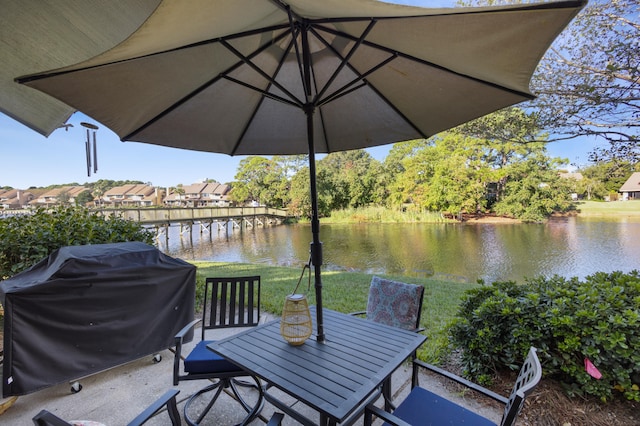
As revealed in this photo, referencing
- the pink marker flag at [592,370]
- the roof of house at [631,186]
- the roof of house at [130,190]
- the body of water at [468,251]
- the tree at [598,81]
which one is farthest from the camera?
the roof of house at [130,190]

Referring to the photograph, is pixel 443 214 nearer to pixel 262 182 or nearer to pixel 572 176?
pixel 572 176

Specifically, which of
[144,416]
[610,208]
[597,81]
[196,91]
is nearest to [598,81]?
[597,81]

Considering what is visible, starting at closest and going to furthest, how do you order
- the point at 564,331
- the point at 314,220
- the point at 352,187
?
the point at 314,220 < the point at 564,331 < the point at 352,187

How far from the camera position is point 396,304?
7.30ft

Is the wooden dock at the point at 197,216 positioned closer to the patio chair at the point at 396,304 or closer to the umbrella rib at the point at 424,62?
the patio chair at the point at 396,304

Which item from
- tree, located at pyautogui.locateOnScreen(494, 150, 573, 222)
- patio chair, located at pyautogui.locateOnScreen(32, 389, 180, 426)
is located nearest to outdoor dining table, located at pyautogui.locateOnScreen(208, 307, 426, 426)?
patio chair, located at pyautogui.locateOnScreen(32, 389, 180, 426)

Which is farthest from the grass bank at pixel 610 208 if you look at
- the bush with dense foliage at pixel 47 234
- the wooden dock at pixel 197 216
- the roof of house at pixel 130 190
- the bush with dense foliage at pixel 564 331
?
the roof of house at pixel 130 190

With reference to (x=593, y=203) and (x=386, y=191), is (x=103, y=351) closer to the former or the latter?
(x=386, y=191)

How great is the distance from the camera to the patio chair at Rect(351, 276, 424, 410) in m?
2.11

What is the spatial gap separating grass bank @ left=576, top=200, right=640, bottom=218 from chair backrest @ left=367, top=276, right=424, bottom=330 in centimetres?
2287

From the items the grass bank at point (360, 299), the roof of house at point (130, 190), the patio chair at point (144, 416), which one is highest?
the roof of house at point (130, 190)

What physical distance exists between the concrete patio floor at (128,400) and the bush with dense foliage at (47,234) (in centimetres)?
152

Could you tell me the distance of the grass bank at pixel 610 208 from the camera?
55.9ft

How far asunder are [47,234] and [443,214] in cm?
2262
